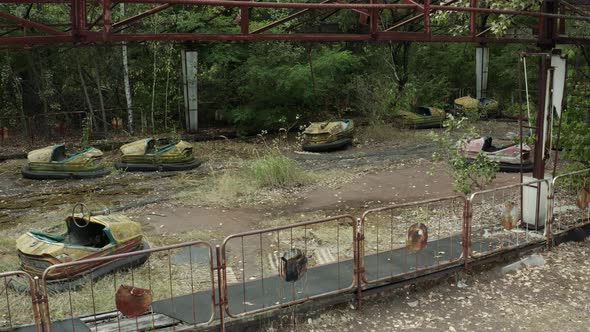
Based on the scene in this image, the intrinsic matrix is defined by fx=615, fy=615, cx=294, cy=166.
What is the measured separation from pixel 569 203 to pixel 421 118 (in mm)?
10871

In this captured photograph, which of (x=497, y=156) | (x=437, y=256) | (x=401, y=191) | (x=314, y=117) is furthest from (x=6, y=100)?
(x=437, y=256)

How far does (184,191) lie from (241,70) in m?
9.13

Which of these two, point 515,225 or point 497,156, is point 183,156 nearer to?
point 497,156

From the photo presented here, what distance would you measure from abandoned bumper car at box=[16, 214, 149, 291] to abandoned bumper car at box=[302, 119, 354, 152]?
9323mm

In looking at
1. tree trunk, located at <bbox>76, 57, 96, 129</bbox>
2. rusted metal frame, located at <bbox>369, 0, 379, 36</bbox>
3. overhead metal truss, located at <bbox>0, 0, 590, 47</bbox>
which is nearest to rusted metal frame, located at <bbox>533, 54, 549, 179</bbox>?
overhead metal truss, located at <bbox>0, 0, 590, 47</bbox>

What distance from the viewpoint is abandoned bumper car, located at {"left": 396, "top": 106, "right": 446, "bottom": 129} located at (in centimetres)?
→ 2033

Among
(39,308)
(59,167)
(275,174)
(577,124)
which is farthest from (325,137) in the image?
(39,308)

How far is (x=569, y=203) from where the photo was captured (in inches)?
388

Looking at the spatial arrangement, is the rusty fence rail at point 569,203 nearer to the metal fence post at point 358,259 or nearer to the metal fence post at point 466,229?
the metal fence post at point 466,229

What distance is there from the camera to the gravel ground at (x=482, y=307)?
20.0 feet

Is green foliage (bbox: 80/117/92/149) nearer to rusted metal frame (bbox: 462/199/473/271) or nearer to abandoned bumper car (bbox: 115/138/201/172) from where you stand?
abandoned bumper car (bbox: 115/138/201/172)

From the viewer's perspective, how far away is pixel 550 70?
8.41 meters

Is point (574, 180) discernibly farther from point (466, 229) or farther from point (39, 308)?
point (39, 308)

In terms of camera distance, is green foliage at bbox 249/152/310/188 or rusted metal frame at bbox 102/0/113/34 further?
green foliage at bbox 249/152/310/188
